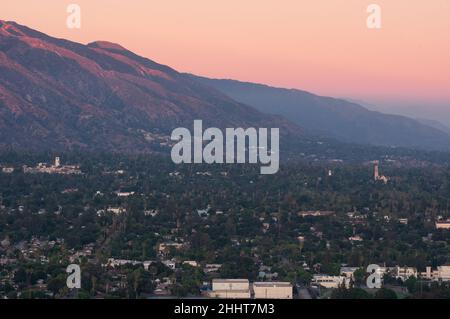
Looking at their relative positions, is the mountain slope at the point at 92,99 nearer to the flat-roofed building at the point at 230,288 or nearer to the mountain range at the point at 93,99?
the mountain range at the point at 93,99

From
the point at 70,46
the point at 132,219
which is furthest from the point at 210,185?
the point at 70,46

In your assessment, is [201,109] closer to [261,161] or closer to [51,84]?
[51,84]

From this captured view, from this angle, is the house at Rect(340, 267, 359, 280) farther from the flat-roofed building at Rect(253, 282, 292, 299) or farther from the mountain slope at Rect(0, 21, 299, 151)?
the mountain slope at Rect(0, 21, 299, 151)

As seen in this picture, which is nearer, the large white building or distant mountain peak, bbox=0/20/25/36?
the large white building

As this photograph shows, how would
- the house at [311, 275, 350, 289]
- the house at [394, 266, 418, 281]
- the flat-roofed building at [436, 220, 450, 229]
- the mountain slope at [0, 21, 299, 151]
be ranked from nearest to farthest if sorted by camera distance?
the house at [311, 275, 350, 289], the house at [394, 266, 418, 281], the flat-roofed building at [436, 220, 450, 229], the mountain slope at [0, 21, 299, 151]

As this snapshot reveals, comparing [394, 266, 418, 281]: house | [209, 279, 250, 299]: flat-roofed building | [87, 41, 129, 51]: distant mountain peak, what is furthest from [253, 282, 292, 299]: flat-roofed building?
[87, 41, 129, 51]: distant mountain peak

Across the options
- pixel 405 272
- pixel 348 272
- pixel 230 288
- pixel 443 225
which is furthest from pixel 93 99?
pixel 230 288
